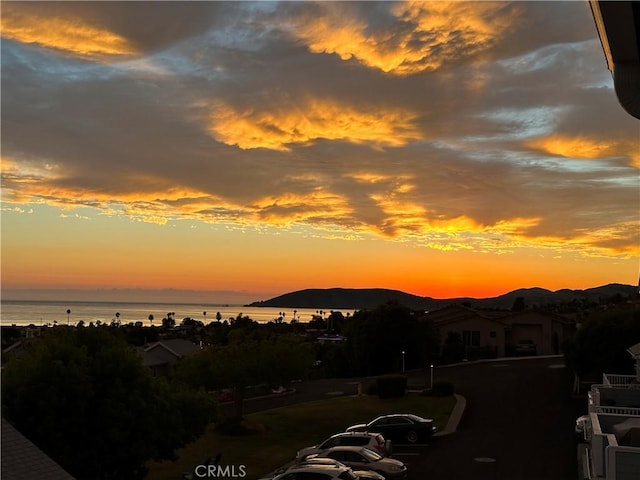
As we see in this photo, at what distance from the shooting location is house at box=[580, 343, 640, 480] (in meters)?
13.5

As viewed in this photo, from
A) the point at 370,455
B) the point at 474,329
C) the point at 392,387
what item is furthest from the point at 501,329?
the point at 370,455

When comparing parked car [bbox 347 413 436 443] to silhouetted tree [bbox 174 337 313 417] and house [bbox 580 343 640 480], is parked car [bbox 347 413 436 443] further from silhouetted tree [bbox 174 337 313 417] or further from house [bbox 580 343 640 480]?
silhouetted tree [bbox 174 337 313 417]

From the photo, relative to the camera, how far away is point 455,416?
39.8 meters

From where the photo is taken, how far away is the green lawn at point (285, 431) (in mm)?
29922

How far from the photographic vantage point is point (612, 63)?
851cm

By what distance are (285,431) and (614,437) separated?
24.5 m

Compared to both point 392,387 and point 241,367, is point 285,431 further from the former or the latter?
point 392,387

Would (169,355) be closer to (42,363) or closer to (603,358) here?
(603,358)

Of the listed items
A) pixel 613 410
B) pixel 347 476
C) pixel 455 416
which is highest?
pixel 613 410

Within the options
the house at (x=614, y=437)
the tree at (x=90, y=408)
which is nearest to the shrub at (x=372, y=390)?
the house at (x=614, y=437)

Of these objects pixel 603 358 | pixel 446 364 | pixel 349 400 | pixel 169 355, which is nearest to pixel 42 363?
pixel 349 400

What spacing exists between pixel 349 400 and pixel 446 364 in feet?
77.3

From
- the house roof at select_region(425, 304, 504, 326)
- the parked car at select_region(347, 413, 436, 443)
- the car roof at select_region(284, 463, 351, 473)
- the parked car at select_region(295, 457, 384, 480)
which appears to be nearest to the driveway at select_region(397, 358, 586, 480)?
the parked car at select_region(347, 413, 436, 443)

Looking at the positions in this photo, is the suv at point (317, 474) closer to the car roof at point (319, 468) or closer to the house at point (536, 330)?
the car roof at point (319, 468)
